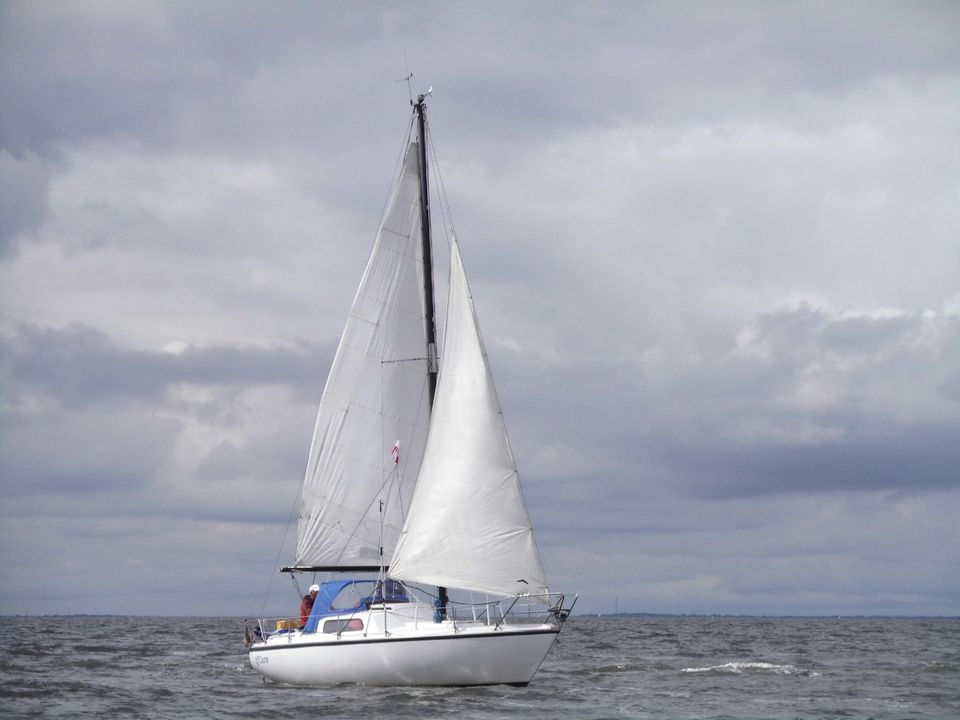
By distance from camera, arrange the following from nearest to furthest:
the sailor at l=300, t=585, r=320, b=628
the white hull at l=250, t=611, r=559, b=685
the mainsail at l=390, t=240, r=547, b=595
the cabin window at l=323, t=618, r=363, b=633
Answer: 1. the white hull at l=250, t=611, r=559, b=685
2. the mainsail at l=390, t=240, r=547, b=595
3. the cabin window at l=323, t=618, r=363, b=633
4. the sailor at l=300, t=585, r=320, b=628

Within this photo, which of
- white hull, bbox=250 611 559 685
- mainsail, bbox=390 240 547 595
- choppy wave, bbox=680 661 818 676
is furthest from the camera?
choppy wave, bbox=680 661 818 676

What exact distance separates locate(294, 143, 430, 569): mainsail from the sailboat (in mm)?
48

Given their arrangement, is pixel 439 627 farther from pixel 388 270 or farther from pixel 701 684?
pixel 701 684

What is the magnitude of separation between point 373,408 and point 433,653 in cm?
953

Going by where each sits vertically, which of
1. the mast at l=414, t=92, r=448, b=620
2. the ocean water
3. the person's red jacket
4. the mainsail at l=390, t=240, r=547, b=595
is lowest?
the ocean water

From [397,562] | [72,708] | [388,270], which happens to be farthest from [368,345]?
[72,708]

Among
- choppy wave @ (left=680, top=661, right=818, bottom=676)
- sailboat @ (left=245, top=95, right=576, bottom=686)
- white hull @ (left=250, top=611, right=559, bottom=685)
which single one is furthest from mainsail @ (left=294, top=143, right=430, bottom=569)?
choppy wave @ (left=680, top=661, right=818, bottom=676)

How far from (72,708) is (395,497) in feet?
39.2

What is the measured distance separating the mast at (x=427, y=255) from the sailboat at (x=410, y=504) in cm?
5

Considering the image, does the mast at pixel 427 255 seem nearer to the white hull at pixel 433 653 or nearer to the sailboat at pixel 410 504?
the sailboat at pixel 410 504

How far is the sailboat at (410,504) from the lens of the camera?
118ft

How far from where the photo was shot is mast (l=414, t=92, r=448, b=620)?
4094cm

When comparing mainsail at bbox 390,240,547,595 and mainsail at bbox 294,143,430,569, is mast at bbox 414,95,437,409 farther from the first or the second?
mainsail at bbox 390,240,547,595

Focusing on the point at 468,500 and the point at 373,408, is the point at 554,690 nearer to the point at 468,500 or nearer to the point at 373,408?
the point at 468,500
